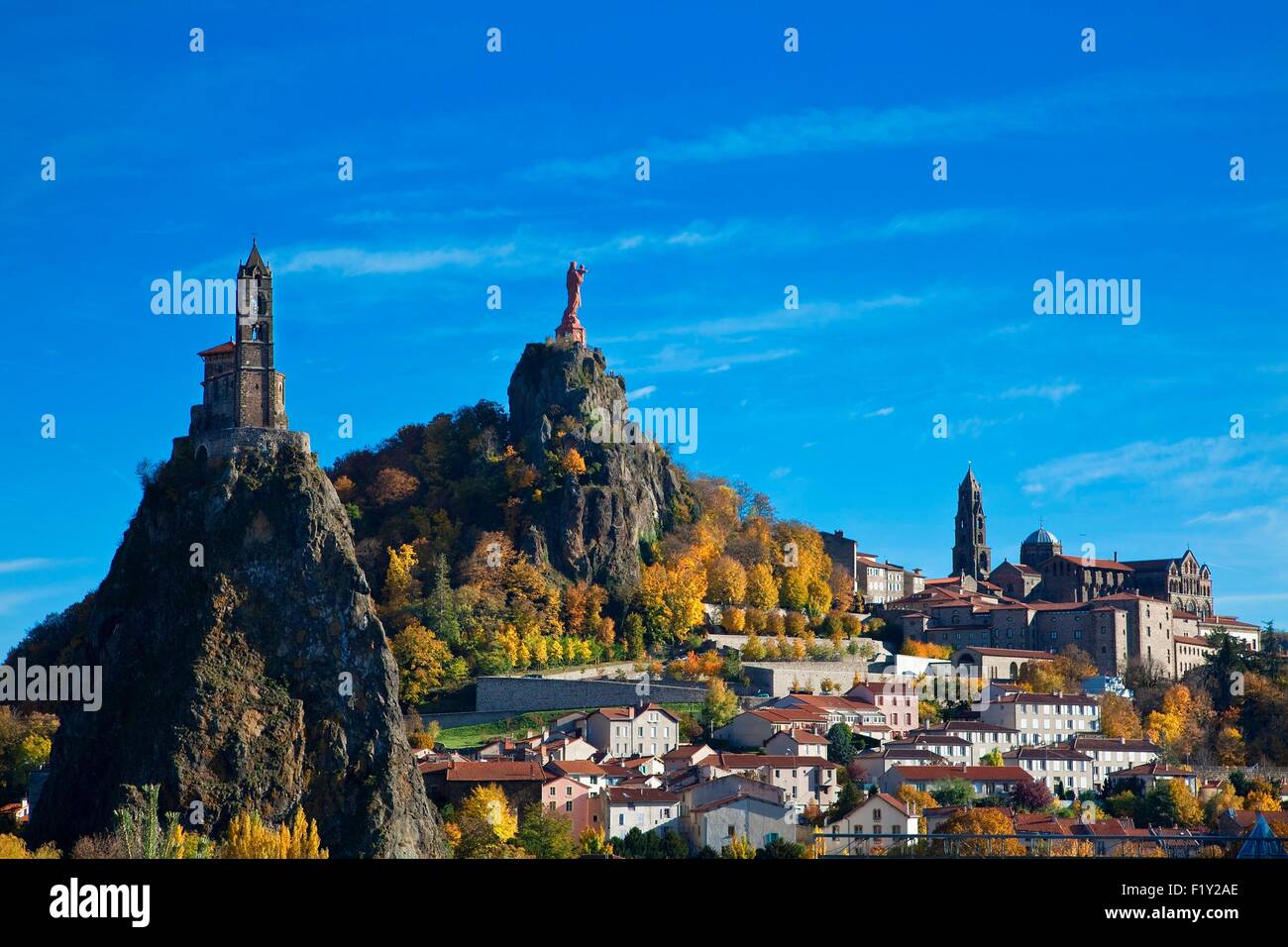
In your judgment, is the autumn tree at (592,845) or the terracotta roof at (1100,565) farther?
the terracotta roof at (1100,565)

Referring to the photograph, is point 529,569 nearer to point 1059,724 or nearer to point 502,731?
point 502,731

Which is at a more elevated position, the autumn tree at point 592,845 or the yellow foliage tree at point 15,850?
the yellow foliage tree at point 15,850

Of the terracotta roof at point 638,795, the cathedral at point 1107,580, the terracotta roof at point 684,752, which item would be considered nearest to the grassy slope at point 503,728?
the terracotta roof at point 684,752

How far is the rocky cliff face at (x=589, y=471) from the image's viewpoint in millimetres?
93312

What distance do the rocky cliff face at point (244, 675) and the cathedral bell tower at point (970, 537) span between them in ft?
172

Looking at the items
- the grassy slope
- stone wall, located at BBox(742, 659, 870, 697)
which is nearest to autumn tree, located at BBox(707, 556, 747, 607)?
stone wall, located at BBox(742, 659, 870, 697)

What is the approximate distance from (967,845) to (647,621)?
37488 mm

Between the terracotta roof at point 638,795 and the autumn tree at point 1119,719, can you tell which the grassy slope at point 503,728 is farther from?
the autumn tree at point 1119,719

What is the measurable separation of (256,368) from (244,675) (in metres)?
12.8

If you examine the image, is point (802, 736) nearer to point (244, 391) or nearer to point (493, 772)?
point (493, 772)

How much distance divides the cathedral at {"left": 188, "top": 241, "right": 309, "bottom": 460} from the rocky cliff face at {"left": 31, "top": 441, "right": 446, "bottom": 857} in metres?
0.84

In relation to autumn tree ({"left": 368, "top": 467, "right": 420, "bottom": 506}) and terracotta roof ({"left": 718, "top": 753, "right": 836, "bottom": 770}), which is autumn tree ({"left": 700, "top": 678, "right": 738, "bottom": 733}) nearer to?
terracotta roof ({"left": 718, "top": 753, "right": 836, "bottom": 770})

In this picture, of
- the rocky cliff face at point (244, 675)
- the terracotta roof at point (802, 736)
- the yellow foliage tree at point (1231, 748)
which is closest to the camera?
the rocky cliff face at point (244, 675)
